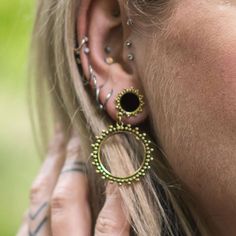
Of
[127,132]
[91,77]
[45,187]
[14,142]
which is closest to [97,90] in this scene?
[91,77]

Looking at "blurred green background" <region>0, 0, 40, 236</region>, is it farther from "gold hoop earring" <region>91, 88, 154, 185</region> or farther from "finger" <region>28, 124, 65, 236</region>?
"gold hoop earring" <region>91, 88, 154, 185</region>

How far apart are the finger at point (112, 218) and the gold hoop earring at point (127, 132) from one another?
0.06m

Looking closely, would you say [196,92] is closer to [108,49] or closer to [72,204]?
[108,49]

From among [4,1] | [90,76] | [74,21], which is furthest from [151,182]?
[4,1]

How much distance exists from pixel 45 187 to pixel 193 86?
0.67 meters

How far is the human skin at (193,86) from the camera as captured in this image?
1572mm

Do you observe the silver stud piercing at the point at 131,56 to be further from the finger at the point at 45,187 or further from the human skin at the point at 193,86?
the finger at the point at 45,187

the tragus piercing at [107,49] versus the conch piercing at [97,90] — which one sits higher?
the tragus piercing at [107,49]

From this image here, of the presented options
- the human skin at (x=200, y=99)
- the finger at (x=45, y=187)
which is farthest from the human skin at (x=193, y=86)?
the finger at (x=45, y=187)

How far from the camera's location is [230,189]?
1593 millimetres

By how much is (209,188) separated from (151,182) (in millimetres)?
201

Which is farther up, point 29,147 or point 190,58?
point 190,58

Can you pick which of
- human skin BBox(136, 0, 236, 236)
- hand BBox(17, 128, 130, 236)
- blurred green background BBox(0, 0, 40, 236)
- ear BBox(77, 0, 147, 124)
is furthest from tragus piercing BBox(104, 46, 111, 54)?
blurred green background BBox(0, 0, 40, 236)

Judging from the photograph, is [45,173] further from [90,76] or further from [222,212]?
[222,212]
